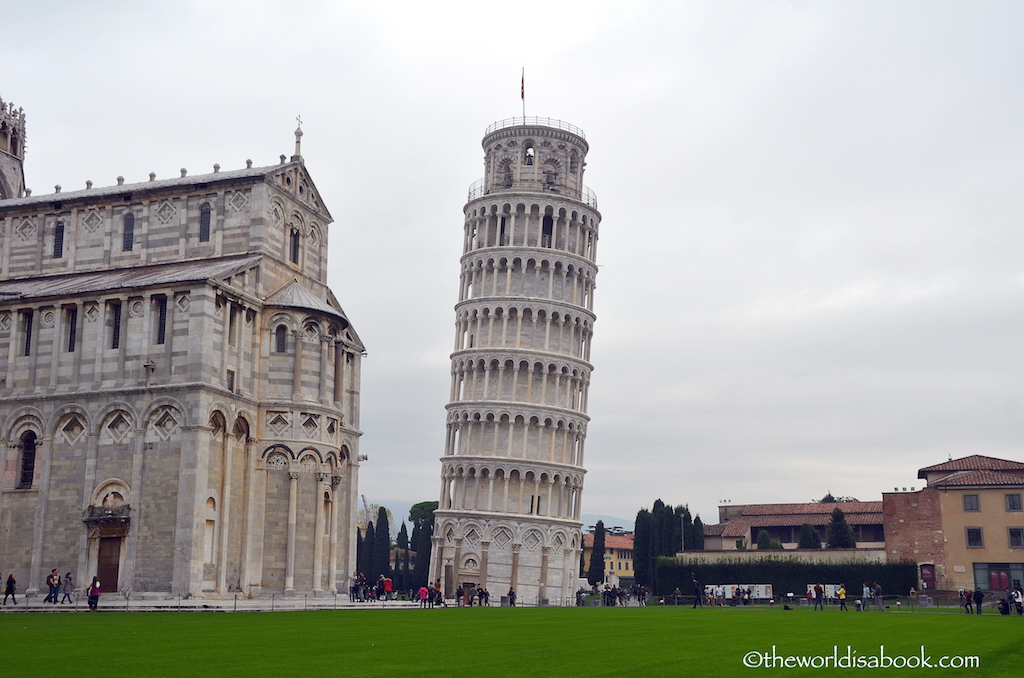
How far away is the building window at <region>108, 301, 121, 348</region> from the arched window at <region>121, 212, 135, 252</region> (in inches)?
252

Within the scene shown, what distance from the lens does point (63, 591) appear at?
41.8 metres

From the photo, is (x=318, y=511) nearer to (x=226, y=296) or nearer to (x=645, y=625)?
(x=226, y=296)

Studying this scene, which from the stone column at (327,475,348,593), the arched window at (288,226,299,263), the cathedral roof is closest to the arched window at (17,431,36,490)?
the cathedral roof

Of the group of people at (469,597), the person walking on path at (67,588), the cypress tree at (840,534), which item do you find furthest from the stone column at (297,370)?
the cypress tree at (840,534)

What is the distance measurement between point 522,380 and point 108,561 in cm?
3997

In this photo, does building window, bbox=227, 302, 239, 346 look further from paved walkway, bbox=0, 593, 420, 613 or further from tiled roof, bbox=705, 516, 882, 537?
tiled roof, bbox=705, 516, 882, 537

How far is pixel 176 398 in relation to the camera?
43.0 m

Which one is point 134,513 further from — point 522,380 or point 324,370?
point 522,380

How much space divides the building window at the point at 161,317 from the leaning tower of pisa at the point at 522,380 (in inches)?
1428

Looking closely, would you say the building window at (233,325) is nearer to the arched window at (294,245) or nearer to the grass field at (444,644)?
the arched window at (294,245)

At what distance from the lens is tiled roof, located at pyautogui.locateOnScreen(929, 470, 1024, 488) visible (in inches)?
2739

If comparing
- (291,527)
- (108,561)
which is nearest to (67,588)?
(108,561)

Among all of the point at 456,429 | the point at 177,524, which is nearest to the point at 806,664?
the point at 177,524

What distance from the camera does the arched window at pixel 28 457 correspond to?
45.5m
